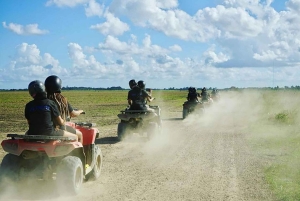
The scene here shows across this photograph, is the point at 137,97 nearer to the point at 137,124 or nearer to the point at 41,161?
the point at 137,124

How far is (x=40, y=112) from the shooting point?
22.8 feet

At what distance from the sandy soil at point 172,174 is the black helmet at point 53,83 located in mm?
1761

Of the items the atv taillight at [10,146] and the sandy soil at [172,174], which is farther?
the sandy soil at [172,174]

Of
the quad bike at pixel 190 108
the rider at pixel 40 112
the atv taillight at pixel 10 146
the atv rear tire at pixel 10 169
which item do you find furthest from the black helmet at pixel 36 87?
the quad bike at pixel 190 108

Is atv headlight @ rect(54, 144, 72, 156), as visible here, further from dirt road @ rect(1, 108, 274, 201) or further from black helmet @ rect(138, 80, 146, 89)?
black helmet @ rect(138, 80, 146, 89)

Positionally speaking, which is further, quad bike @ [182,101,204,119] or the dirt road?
quad bike @ [182,101,204,119]

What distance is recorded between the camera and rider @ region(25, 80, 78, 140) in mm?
6959

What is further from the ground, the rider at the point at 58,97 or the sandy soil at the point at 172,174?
the rider at the point at 58,97

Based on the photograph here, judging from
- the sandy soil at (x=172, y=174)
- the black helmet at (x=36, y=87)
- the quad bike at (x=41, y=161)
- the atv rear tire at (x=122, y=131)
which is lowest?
the sandy soil at (x=172, y=174)

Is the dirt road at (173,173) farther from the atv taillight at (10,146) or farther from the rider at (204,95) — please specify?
the rider at (204,95)

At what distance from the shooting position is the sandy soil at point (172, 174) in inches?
295

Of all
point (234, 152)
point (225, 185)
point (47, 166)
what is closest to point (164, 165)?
point (225, 185)

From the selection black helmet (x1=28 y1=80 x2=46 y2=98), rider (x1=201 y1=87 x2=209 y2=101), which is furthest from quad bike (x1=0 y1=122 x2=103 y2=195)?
rider (x1=201 y1=87 x2=209 y2=101)

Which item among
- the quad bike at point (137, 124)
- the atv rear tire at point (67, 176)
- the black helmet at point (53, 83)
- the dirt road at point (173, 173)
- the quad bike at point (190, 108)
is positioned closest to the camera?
the atv rear tire at point (67, 176)
